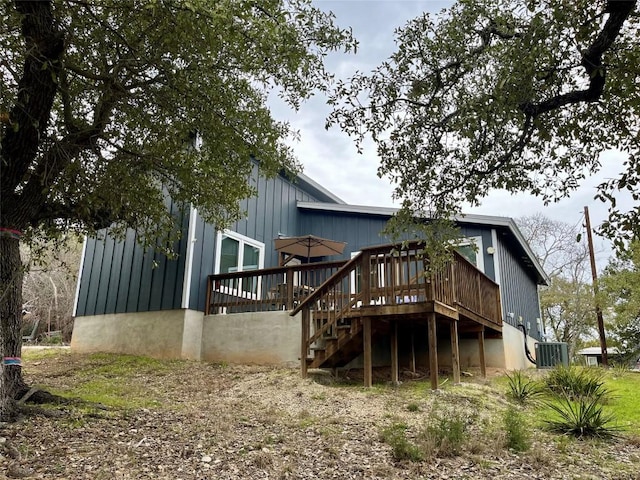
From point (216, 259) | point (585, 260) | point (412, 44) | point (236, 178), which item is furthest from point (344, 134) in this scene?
point (585, 260)

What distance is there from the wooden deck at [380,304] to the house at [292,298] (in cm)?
2

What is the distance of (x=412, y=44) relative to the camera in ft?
16.1

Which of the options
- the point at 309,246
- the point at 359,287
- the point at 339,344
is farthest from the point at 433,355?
the point at 309,246

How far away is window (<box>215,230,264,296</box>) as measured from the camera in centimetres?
1061

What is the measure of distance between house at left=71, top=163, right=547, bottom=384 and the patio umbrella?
51 centimetres

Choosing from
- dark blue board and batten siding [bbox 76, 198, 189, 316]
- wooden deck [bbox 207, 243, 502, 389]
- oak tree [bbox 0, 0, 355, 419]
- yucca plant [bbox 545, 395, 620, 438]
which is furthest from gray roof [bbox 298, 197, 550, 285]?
oak tree [bbox 0, 0, 355, 419]

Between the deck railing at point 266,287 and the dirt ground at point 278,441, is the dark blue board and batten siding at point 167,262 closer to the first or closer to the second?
the deck railing at point 266,287

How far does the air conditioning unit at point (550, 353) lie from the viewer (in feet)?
35.5

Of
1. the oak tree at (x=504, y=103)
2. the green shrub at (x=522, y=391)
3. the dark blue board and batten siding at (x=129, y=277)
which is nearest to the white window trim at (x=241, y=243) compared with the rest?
the dark blue board and batten siding at (x=129, y=277)

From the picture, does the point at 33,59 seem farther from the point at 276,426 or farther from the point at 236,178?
the point at 276,426

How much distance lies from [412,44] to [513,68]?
3.77 feet

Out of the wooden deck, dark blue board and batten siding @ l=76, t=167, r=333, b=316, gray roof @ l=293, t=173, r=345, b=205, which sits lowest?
the wooden deck

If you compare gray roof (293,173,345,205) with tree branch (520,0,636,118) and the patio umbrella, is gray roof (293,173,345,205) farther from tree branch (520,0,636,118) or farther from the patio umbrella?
tree branch (520,0,636,118)

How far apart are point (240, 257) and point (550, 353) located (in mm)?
7627
